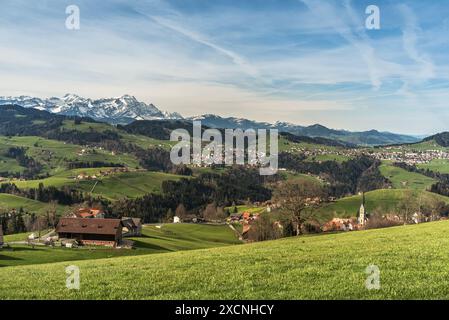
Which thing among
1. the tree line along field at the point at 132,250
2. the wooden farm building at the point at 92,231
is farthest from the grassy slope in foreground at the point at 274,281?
the wooden farm building at the point at 92,231

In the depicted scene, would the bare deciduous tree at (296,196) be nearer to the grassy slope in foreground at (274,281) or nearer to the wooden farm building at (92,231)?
the wooden farm building at (92,231)

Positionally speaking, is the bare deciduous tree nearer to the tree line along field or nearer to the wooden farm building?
the tree line along field

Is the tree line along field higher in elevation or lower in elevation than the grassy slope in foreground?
lower

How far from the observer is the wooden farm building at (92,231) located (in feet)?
379

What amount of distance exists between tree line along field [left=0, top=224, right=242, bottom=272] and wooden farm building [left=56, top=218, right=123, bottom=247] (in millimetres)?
6914

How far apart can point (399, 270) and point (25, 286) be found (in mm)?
19367

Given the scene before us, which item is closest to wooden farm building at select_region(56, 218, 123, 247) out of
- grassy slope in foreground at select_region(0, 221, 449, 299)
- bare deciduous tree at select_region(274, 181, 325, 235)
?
bare deciduous tree at select_region(274, 181, 325, 235)

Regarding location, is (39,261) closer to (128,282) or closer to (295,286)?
(128,282)

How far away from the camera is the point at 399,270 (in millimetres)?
20719

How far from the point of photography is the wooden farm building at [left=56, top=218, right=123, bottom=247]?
11544 centimetres

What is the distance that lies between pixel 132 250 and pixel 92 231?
22.1 meters

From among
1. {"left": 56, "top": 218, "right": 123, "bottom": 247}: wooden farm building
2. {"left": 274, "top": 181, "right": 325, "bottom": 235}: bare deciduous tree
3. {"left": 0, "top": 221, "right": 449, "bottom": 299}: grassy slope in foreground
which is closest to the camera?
{"left": 0, "top": 221, "right": 449, "bottom": 299}: grassy slope in foreground

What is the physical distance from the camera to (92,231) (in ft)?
388
